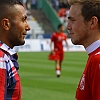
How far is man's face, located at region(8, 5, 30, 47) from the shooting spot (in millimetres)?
3588

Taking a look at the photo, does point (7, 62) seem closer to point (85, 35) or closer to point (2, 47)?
point (2, 47)

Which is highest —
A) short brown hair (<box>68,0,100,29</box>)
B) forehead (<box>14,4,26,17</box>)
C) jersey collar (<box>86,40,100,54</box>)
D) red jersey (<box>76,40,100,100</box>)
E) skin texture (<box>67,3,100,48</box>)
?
forehead (<box>14,4,26,17</box>)

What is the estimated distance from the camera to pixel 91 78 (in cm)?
297

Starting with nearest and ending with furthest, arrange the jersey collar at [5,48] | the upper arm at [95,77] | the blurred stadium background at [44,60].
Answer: the upper arm at [95,77]
the jersey collar at [5,48]
the blurred stadium background at [44,60]

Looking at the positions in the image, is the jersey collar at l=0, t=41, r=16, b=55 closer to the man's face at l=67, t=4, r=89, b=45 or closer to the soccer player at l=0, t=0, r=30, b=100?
the soccer player at l=0, t=0, r=30, b=100

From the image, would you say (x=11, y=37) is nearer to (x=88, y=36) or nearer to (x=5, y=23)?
(x=5, y=23)

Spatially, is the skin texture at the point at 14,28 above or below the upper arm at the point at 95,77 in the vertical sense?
above

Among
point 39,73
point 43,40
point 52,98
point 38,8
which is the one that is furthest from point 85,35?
point 38,8

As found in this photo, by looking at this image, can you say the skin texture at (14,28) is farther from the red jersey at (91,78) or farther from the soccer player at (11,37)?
the red jersey at (91,78)

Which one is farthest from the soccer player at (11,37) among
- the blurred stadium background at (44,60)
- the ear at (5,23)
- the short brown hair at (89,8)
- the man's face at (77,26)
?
the blurred stadium background at (44,60)

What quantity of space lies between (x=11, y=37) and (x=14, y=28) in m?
0.08

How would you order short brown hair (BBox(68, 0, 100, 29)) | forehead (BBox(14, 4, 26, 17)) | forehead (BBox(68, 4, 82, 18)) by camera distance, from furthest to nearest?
forehead (BBox(14, 4, 26, 17)) → forehead (BBox(68, 4, 82, 18)) → short brown hair (BBox(68, 0, 100, 29))

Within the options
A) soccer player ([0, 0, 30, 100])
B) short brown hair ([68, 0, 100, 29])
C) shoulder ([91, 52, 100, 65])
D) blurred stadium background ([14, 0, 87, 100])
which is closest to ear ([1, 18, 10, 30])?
soccer player ([0, 0, 30, 100])

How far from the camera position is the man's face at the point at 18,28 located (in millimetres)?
3588
